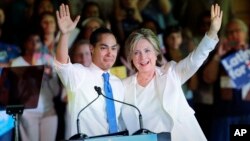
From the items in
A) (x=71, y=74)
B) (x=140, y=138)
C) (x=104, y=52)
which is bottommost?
(x=140, y=138)

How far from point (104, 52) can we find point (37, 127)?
681mm

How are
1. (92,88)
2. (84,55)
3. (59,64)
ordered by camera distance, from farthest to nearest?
1. (84,55)
2. (92,88)
3. (59,64)

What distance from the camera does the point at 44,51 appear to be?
2.96m

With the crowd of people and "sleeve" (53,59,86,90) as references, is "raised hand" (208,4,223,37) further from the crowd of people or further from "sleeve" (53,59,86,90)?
"sleeve" (53,59,86,90)

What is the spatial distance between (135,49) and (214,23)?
0.41 meters

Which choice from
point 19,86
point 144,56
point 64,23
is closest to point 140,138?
point 144,56

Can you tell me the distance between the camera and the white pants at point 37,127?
289 centimetres

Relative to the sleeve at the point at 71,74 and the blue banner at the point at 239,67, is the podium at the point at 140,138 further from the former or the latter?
the blue banner at the point at 239,67

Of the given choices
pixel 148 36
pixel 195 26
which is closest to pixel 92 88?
pixel 148 36

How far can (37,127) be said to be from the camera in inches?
115

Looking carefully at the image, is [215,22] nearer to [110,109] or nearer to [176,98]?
[176,98]

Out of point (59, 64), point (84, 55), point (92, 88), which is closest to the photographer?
point (59, 64)

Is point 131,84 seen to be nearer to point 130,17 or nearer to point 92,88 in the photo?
point 92,88

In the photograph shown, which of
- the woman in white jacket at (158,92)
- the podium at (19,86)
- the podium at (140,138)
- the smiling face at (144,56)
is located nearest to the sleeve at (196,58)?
the woman in white jacket at (158,92)
